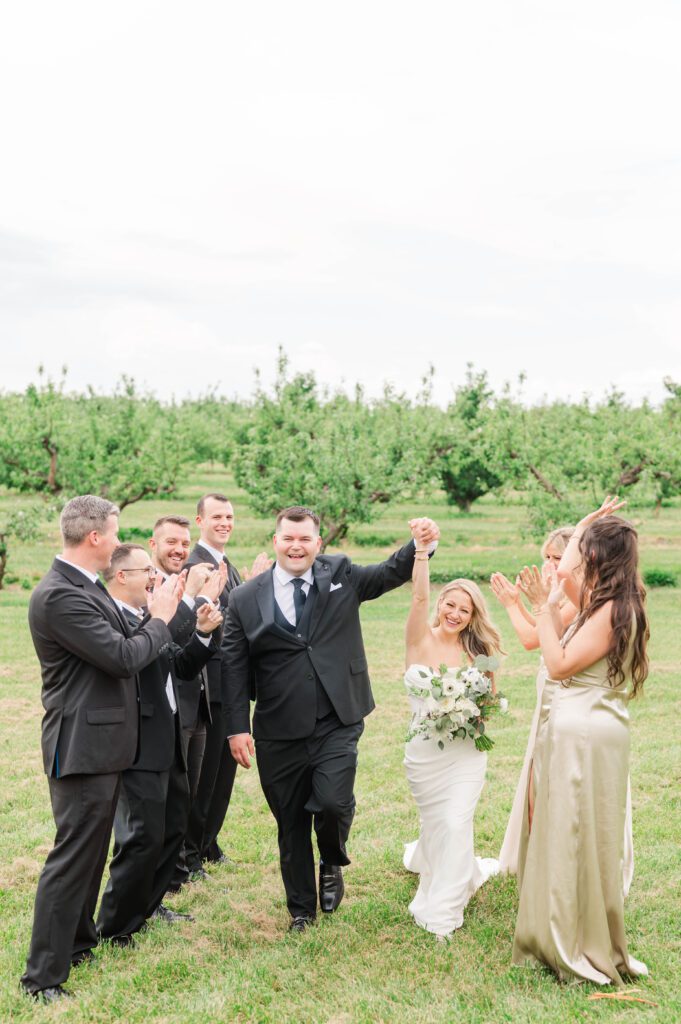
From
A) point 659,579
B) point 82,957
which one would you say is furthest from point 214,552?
point 659,579

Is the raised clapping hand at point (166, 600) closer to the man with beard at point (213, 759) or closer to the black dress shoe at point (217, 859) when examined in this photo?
the man with beard at point (213, 759)

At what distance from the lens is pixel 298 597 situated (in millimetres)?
6211

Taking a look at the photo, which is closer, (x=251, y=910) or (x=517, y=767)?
(x=251, y=910)

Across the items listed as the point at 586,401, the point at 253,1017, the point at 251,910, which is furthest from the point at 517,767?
the point at 586,401

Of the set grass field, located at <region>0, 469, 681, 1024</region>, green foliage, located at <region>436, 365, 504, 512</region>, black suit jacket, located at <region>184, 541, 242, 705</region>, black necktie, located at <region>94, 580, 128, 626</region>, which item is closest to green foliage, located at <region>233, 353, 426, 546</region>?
green foliage, located at <region>436, 365, 504, 512</region>

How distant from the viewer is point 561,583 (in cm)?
Answer: 532

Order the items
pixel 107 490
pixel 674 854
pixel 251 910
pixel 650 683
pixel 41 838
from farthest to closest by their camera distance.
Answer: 1. pixel 107 490
2. pixel 650 683
3. pixel 41 838
4. pixel 674 854
5. pixel 251 910

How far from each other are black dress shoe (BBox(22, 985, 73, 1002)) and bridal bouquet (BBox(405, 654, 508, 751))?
101 inches

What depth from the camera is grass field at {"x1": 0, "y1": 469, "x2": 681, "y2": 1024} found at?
498cm

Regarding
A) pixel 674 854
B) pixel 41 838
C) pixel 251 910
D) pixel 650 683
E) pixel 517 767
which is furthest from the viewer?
pixel 650 683

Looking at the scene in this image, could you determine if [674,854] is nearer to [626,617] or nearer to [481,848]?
[481,848]

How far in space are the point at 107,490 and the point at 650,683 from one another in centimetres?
1926

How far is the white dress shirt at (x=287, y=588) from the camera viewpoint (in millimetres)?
6199

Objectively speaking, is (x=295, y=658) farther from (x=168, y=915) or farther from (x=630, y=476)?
(x=630, y=476)
